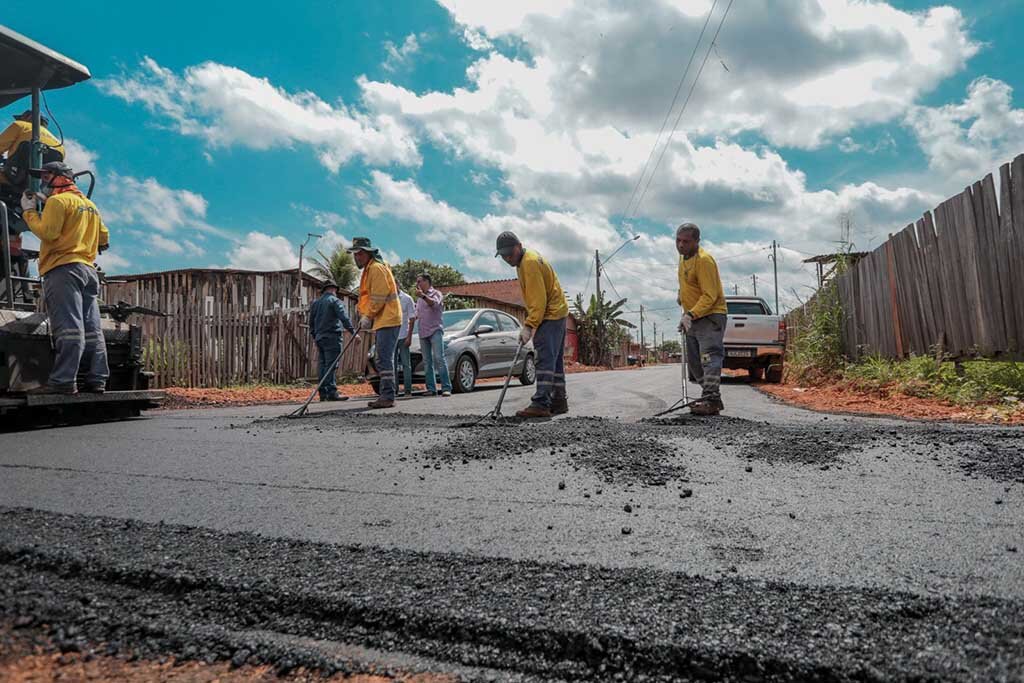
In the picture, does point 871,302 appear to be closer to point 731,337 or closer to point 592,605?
point 731,337

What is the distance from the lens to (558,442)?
4211 mm

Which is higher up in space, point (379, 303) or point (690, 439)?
point (379, 303)

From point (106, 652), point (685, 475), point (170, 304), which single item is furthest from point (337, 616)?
point (170, 304)

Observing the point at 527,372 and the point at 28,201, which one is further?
the point at 527,372

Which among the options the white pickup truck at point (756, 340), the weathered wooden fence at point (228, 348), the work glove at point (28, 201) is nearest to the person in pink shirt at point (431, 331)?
the work glove at point (28, 201)

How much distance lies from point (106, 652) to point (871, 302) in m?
10.7

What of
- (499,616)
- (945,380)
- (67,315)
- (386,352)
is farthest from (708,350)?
(67,315)

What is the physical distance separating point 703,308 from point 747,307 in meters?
7.95

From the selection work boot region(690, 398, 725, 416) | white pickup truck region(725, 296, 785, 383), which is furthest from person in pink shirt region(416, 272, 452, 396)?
white pickup truck region(725, 296, 785, 383)

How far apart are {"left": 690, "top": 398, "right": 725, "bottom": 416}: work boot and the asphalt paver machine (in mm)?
5494

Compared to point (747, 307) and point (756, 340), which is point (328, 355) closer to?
point (756, 340)

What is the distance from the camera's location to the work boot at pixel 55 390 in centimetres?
566

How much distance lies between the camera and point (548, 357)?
640 cm

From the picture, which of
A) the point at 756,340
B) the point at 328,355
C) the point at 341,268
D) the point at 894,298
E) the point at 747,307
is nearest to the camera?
the point at 894,298
